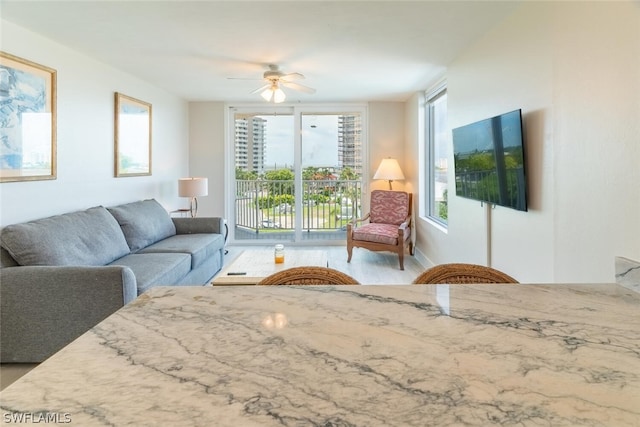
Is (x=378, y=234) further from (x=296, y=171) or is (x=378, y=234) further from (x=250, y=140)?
(x=250, y=140)

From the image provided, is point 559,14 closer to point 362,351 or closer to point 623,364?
point 623,364

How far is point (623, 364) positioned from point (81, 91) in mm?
4214

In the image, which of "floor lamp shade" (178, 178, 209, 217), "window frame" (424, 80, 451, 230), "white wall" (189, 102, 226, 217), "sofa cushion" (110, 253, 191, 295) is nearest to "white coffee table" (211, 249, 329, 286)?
"sofa cushion" (110, 253, 191, 295)

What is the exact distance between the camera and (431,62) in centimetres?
378

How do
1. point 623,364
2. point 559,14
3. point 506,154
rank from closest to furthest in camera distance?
point 623,364 < point 559,14 < point 506,154

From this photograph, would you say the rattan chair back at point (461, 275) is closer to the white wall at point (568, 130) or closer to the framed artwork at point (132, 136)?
the white wall at point (568, 130)

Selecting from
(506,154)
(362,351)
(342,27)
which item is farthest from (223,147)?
(362,351)

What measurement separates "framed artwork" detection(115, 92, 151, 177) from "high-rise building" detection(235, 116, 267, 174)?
1.61 m

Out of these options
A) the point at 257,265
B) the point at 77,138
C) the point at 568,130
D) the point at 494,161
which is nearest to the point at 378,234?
the point at 257,265

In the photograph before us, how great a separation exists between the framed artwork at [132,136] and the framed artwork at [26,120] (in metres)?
0.95

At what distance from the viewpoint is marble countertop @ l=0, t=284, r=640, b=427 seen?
22.4 inches

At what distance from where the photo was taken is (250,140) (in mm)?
6094

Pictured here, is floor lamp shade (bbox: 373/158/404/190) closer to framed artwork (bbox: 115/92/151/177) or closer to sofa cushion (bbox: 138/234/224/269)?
sofa cushion (bbox: 138/234/224/269)

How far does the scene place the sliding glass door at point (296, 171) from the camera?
6.03 m
